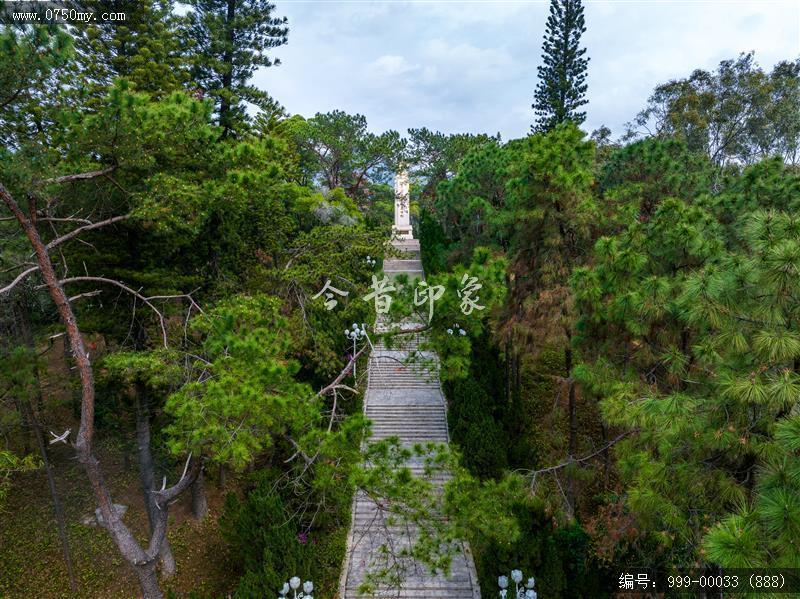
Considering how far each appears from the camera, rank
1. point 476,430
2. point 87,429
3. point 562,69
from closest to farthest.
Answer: point 87,429, point 476,430, point 562,69

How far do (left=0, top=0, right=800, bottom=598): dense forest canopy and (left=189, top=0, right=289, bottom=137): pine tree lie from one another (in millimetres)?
71

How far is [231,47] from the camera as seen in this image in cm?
1362

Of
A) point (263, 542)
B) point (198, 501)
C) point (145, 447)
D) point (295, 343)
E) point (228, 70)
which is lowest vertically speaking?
point (198, 501)

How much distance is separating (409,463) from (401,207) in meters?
21.2

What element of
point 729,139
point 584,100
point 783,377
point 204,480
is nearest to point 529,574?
point 783,377

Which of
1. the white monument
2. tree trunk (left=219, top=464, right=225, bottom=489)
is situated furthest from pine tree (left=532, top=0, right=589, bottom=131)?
tree trunk (left=219, top=464, right=225, bottom=489)

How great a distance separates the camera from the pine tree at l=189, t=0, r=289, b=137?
13.4 m

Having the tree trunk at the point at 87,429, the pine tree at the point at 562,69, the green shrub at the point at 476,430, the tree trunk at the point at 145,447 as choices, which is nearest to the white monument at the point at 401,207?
the pine tree at the point at 562,69

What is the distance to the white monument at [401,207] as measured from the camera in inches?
1125

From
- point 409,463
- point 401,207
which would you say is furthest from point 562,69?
point 409,463

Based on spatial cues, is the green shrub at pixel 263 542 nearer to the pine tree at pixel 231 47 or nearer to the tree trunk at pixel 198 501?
the tree trunk at pixel 198 501

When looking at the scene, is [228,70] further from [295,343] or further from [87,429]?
[87,429]

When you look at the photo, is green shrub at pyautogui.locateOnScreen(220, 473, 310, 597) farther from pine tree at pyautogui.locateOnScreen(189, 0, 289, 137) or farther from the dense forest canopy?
pine tree at pyautogui.locateOnScreen(189, 0, 289, 137)

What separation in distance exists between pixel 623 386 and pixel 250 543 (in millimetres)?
7241
